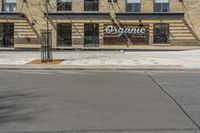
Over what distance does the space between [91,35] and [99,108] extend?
107 ft

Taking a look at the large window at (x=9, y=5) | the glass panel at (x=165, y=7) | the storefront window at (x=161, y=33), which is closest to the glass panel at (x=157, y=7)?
the glass panel at (x=165, y=7)

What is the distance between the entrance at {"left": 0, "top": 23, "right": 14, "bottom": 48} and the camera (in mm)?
44031

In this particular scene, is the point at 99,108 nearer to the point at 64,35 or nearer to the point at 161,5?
the point at 161,5

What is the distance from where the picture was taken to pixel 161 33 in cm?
4269

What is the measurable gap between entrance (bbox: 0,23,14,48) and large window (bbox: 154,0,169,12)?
13.5 metres

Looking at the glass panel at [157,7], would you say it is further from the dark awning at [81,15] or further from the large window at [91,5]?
the large window at [91,5]

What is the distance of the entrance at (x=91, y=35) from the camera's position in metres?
43.2

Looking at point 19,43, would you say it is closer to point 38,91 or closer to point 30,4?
point 30,4

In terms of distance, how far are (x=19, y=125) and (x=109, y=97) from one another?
14.0ft

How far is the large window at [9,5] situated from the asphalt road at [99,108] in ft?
94.5

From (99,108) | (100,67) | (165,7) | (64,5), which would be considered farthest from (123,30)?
(99,108)

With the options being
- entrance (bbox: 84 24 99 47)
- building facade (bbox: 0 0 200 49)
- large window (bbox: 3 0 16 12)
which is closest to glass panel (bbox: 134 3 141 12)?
building facade (bbox: 0 0 200 49)

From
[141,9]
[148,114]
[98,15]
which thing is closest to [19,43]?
[98,15]

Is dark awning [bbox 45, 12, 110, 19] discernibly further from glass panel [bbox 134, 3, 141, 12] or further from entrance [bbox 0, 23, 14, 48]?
entrance [bbox 0, 23, 14, 48]
